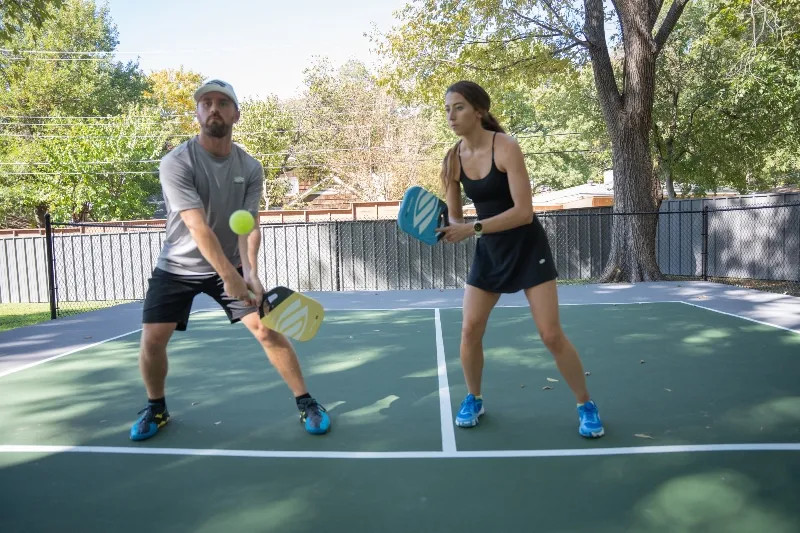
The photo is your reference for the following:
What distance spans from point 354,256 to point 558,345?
14567 millimetres

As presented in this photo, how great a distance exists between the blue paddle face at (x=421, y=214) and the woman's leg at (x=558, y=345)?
0.67 meters

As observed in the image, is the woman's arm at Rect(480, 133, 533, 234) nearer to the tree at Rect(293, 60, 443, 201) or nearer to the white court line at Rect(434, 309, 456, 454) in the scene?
the white court line at Rect(434, 309, 456, 454)

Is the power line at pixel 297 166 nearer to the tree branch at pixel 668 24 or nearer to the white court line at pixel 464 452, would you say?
the tree branch at pixel 668 24

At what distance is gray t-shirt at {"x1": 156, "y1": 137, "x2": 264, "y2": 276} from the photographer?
12.1 ft

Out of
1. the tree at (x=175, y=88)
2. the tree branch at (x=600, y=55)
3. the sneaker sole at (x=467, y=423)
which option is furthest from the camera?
the tree at (x=175, y=88)

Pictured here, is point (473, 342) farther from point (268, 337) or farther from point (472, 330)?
point (268, 337)

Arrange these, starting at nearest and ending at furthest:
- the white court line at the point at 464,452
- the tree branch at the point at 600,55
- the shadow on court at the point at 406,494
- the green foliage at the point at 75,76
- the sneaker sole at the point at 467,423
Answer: the shadow on court at the point at 406,494 → the white court line at the point at 464,452 → the sneaker sole at the point at 467,423 → the tree branch at the point at 600,55 → the green foliage at the point at 75,76

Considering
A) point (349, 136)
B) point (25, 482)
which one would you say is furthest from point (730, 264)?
point (349, 136)

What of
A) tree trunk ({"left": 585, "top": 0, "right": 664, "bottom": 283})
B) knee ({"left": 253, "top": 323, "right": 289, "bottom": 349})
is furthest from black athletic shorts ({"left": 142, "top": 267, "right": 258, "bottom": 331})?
tree trunk ({"left": 585, "top": 0, "right": 664, "bottom": 283})

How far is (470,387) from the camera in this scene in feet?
13.8

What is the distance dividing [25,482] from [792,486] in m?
3.63

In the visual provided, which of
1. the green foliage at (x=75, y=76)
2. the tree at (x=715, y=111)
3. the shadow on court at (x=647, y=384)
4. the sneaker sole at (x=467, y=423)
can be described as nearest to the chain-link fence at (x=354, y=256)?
the tree at (x=715, y=111)

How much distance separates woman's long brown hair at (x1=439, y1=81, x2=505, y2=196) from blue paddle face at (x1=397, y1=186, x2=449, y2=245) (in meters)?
0.14

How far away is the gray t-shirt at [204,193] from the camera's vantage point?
3684 mm
